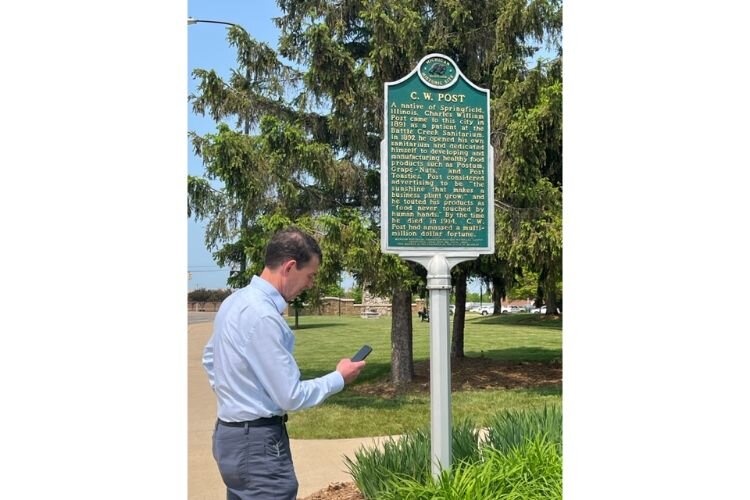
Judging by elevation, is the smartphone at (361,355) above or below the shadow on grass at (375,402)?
above

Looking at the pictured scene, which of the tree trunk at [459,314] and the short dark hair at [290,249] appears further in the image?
the tree trunk at [459,314]

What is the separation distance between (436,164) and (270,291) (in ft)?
7.51

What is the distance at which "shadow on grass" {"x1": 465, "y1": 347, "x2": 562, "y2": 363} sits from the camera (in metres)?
15.7

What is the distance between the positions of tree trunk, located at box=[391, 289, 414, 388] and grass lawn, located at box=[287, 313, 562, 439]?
0.39m

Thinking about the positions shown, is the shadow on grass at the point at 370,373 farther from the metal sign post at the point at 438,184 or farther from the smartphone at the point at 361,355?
the smartphone at the point at 361,355

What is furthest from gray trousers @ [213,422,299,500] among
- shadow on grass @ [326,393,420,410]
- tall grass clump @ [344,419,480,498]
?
shadow on grass @ [326,393,420,410]

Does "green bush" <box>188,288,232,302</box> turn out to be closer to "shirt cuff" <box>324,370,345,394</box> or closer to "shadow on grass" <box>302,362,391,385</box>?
"shadow on grass" <box>302,362,391,385</box>

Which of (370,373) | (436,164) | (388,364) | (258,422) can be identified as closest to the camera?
(258,422)

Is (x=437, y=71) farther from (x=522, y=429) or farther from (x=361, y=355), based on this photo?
(x=522, y=429)

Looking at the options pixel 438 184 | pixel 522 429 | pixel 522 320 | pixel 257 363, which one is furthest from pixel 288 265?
pixel 522 320

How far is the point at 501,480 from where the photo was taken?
14.9 feet

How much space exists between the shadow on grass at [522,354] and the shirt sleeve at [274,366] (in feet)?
42.7

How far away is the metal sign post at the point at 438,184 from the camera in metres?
4.88

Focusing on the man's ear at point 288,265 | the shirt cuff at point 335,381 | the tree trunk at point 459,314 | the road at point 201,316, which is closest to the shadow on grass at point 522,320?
the tree trunk at point 459,314
